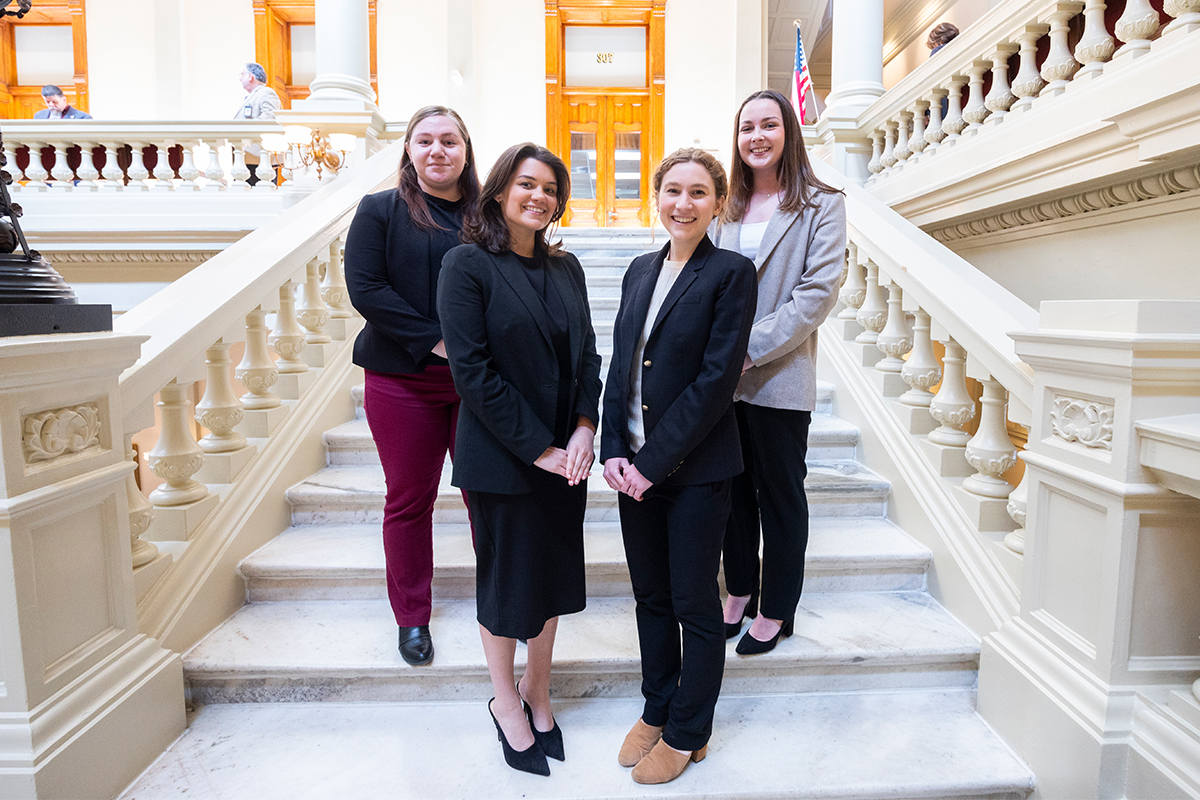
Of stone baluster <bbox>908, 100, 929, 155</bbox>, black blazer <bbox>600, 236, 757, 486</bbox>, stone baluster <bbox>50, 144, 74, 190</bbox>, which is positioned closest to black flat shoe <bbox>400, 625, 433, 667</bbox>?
black blazer <bbox>600, 236, 757, 486</bbox>

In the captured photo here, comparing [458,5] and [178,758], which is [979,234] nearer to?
[178,758]

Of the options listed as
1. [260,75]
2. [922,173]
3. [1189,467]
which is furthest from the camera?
[260,75]

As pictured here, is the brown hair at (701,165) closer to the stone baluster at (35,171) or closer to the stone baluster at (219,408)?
the stone baluster at (219,408)

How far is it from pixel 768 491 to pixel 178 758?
1.66 meters

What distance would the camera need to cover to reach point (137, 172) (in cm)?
509

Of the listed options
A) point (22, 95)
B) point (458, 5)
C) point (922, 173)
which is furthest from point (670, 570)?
point (22, 95)

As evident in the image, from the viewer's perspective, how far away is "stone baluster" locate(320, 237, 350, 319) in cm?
324

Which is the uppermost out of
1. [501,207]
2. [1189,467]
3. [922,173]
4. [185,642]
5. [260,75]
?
[260,75]

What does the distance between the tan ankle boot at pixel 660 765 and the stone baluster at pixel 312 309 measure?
2240 millimetres

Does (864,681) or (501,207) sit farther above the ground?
(501,207)

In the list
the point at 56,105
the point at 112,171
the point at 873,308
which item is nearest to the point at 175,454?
the point at 873,308

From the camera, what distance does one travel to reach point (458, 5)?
8312 mm

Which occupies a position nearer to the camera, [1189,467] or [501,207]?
[1189,467]

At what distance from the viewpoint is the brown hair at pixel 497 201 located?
1548 mm
